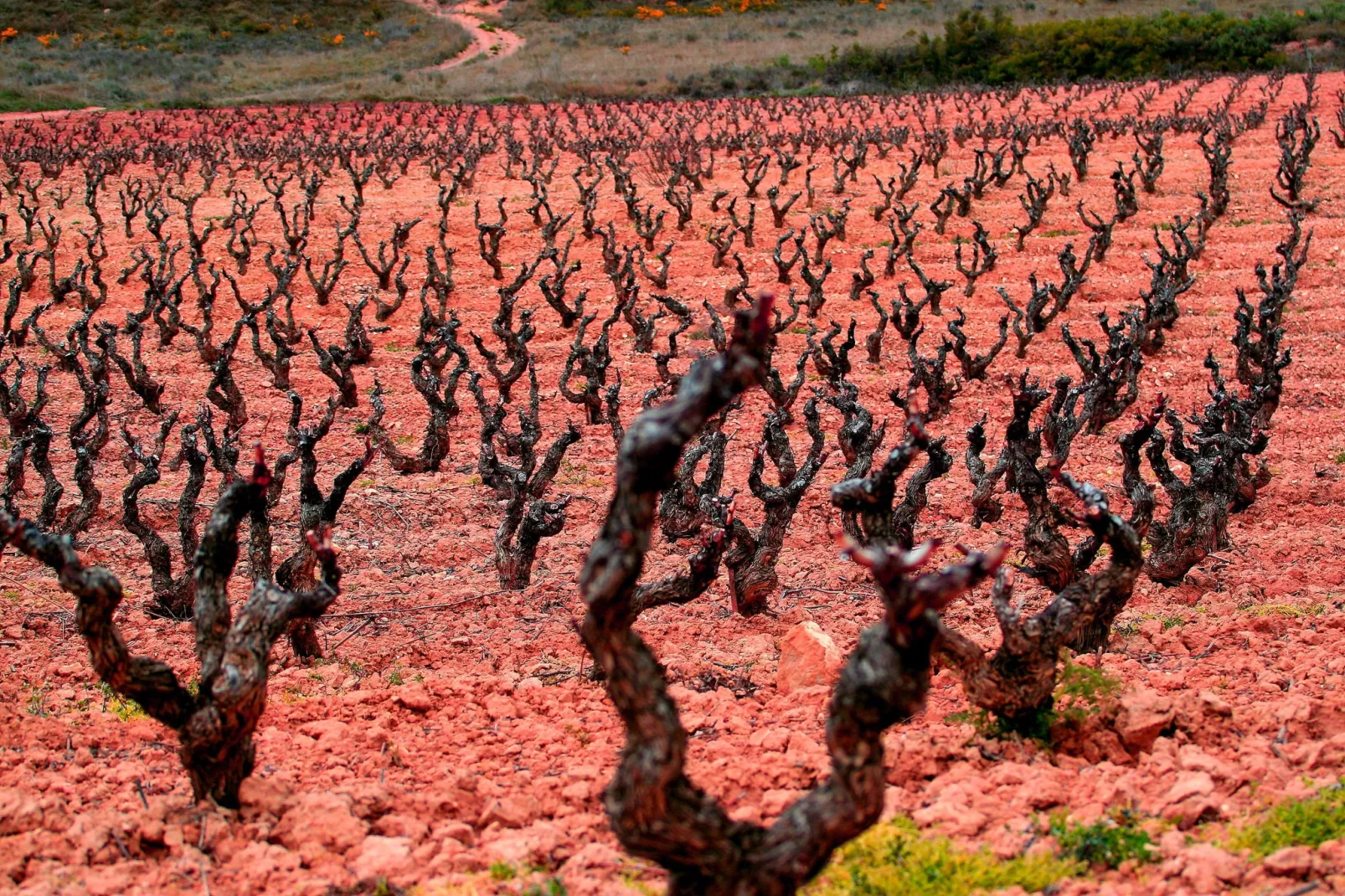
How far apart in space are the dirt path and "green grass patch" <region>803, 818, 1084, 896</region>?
1937 inches

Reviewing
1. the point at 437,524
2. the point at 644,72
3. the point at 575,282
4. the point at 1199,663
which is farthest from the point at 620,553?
the point at 644,72

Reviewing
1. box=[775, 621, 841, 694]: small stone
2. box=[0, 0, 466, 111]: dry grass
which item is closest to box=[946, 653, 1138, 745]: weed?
→ box=[775, 621, 841, 694]: small stone

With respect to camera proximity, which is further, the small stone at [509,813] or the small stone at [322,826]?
the small stone at [509,813]

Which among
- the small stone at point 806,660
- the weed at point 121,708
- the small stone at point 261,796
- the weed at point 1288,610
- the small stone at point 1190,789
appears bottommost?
the weed at point 1288,610

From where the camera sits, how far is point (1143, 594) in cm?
820

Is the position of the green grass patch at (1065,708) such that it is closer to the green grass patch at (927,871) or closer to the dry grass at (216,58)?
the green grass patch at (927,871)

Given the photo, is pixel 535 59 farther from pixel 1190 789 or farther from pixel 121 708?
pixel 1190 789

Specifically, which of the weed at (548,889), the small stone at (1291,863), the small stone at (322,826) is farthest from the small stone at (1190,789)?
the small stone at (322,826)

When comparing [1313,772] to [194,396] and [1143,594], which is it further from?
[194,396]

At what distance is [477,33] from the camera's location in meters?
58.4

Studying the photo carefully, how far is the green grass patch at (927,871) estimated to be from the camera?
13.5 ft

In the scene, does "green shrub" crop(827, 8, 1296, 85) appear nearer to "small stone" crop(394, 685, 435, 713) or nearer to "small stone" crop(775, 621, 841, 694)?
"small stone" crop(775, 621, 841, 694)

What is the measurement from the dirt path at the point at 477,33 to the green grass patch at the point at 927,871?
161 feet

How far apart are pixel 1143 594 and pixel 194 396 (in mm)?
10674
